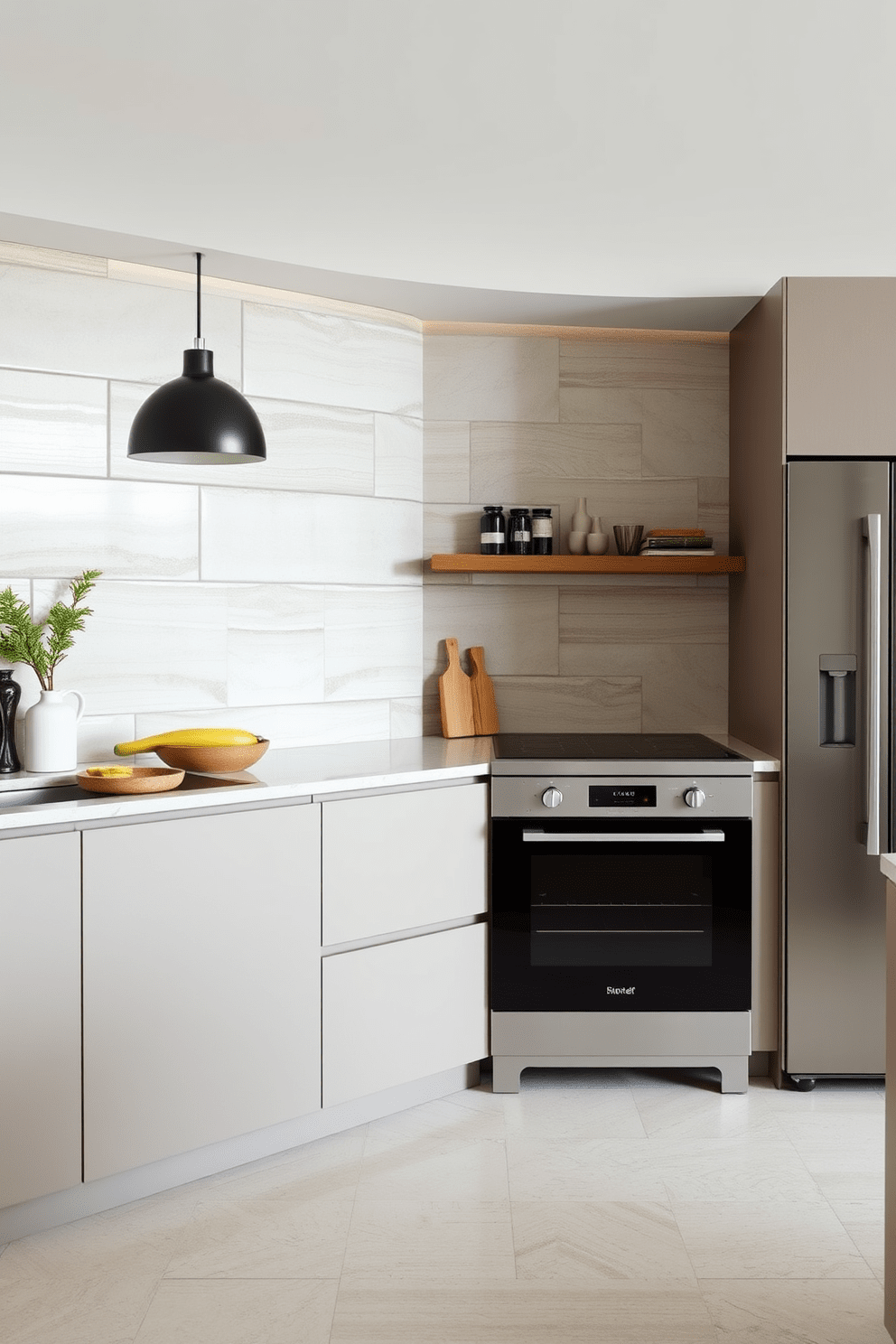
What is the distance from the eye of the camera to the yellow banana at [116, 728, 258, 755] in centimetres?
291

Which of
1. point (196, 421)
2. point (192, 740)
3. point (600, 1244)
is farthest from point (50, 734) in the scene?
point (600, 1244)

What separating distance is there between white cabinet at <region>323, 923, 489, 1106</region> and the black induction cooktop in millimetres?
531

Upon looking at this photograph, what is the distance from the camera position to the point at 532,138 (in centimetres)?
287

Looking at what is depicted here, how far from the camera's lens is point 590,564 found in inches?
142

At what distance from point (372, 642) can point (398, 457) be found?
61 cm

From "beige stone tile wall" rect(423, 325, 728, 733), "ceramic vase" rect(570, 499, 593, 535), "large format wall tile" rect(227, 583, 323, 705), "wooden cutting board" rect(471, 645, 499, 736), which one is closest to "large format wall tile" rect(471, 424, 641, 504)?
"beige stone tile wall" rect(423, 325, 728, 733)

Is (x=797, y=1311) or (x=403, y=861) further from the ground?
(x=403, y=861)

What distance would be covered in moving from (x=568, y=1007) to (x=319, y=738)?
110cm

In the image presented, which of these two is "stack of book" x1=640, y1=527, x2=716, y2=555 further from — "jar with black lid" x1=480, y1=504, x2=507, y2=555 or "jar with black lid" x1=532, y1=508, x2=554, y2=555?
"jar with black lid" x1=480, y1=504, x2=507, y2=555

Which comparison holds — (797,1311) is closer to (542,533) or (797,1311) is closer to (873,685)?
(873,685)

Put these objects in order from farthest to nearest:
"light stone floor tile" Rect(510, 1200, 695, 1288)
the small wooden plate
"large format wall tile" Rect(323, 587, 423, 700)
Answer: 1. "large format wall tile" Rect(323, 587, 423, 700)
2. the small wooden plate
3. "light stone floor tile" Rect(510, 1200, 695, 1288)

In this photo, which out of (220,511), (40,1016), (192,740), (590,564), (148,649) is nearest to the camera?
(40,1016)

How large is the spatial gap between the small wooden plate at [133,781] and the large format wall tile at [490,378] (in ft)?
5.49

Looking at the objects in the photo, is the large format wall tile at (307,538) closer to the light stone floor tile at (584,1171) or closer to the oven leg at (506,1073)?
the oven leg at (506,1073)
